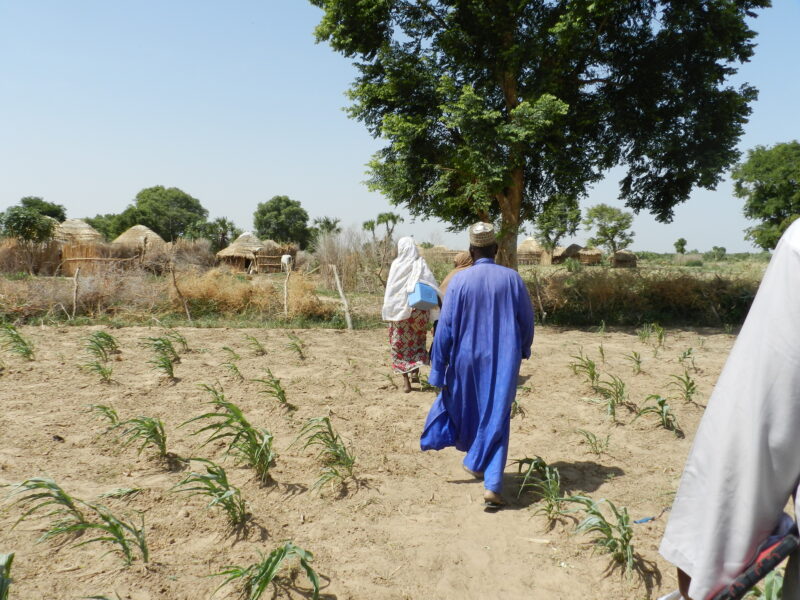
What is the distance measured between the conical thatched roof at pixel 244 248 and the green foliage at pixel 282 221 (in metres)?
20.3

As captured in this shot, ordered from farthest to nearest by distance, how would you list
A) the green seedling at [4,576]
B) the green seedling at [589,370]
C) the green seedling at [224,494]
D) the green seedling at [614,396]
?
the green seedling at [589,370] → the green seedling at [614,396] → the green seedling at [224,494] → the green seedling at [4,576]

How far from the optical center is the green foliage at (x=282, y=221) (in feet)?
154

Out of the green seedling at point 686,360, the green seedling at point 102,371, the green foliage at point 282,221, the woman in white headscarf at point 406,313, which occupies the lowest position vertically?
the green seedling at point 102,371

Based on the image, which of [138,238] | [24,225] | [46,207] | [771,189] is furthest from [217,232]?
[771,189]

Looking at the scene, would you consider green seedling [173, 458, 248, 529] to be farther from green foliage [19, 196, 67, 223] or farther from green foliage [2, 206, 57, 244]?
green foliage [19, 196, 67, 223]

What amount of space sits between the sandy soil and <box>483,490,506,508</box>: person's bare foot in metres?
0.05

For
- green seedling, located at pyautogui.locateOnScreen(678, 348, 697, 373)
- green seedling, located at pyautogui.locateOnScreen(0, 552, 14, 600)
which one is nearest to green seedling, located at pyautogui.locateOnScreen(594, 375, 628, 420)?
green seedling, located at pyautogui.locateOnScreen(678, 348, 697, 373)

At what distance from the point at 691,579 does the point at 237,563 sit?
2238 millimetres

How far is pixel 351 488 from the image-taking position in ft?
11.3

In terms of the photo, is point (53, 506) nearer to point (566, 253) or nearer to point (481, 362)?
point (481, 362)

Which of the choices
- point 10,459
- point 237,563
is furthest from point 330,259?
point 237,563

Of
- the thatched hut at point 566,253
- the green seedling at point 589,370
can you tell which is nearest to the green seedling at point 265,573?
Answer: the green seedling at point 589,370

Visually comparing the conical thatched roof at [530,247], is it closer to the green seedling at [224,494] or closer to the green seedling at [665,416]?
the green seedling at [665,416]

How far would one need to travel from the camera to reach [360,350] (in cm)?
792
